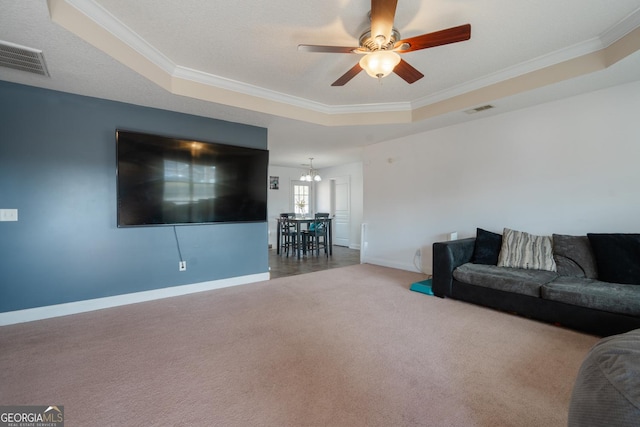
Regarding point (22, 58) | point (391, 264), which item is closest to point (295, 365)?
point (22, 58)

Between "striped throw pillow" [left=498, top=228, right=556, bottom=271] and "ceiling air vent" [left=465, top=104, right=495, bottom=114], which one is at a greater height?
"ceiling air vent" [left=465, top=104, right=495, bottom=114]

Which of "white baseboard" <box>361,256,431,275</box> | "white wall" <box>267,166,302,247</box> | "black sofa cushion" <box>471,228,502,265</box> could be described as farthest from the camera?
"white wall" <box>267,166,302,247</box>

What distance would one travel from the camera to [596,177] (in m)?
3.10

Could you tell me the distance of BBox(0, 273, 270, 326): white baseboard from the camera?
2770 mm

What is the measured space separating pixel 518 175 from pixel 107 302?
17.9 feet

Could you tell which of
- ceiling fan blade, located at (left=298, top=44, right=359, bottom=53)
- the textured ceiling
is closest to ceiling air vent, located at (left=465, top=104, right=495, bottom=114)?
the textured ceiling

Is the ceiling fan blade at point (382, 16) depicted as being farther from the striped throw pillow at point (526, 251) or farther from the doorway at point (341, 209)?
the doorway at point (341, 209)

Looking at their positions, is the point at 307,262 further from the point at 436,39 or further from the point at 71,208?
the point at 436,39

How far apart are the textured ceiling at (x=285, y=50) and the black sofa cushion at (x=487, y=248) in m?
1.71

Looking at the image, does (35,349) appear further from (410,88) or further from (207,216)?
(410,88)

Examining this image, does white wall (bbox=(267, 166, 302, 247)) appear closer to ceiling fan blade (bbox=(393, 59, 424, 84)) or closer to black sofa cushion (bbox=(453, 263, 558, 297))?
black sofa cushion (bbox=(453, 263, 558, 297))

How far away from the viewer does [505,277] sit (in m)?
2.94

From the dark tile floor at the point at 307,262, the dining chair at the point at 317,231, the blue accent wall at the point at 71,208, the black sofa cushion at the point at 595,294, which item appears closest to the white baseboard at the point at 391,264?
the dark tile floor at the point at 307,262

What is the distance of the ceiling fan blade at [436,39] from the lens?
75.5 inches
